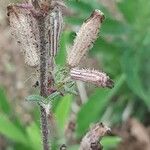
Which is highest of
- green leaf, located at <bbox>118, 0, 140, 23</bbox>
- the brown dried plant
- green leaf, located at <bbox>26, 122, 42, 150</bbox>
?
green leaf, located at <bbox>118, 0, 140, 23</bbox>

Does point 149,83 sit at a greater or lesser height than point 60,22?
greater

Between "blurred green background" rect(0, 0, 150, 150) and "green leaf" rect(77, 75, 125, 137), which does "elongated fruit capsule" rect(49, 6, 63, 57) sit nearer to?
"blurred green background" rect(0, 0, 150, 150)

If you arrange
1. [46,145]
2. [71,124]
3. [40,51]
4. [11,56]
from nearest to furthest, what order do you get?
[40,51]
[46,145]
[71,124]
[11,56]

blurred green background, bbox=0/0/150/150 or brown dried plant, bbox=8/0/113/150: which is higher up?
blurred green background, bbox=0/0/150/150

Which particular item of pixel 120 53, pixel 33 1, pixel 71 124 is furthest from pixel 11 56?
pixel 33 1

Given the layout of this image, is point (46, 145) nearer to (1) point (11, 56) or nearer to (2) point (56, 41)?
(2) point (56, 41)

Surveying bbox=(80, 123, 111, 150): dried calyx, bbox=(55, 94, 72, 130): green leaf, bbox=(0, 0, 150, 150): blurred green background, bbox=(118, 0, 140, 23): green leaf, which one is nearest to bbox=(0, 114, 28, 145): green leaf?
bbox=(0, 0, 150, 150): blurred green background
